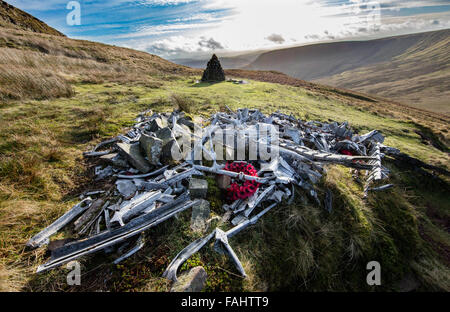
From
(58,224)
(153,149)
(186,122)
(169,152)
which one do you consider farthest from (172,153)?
(58,224)

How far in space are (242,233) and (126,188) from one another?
2.78m

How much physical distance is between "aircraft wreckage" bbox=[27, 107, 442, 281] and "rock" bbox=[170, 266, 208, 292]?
0.15 meters

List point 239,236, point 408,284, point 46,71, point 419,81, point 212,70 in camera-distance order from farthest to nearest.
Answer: point 419,81 → point 212,70 → point 46,71 → point 408,284 → point 239,236

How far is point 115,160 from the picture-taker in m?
4.59

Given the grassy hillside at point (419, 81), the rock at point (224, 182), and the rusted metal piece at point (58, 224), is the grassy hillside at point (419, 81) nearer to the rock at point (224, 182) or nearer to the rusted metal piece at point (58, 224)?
the rock at point (224, 182)

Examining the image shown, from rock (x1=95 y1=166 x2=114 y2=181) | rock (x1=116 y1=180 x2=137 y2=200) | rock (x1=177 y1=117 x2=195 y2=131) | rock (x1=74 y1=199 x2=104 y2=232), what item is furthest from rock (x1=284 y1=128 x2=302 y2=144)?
rock (x1=74 y1=199 x2=104 y2=232)

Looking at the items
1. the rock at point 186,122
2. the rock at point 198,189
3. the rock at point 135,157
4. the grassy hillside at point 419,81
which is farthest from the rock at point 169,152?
the grassy hillside at point 419,81

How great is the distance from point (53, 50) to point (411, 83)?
619 ft

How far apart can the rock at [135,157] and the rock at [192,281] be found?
267cm

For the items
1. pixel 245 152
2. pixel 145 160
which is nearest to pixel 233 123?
pixel 245 152

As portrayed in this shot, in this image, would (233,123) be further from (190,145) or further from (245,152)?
(190,145)

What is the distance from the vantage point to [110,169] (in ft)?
15.0

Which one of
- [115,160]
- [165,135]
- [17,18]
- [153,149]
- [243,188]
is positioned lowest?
[243,188]

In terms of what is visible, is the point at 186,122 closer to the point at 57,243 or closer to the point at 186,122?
the point at 186,122
